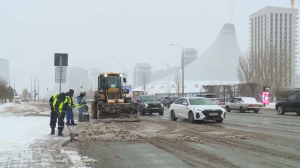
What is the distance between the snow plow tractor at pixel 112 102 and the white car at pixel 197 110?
8.20 feet

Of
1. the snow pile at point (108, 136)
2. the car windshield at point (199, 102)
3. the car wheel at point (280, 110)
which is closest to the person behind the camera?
the snow pile at point (108, 136)

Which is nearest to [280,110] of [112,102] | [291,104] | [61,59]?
[291,104]

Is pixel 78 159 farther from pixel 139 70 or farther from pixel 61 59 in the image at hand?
pixel 139 70

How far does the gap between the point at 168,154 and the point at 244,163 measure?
6.12ft

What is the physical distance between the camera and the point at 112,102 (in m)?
19.0

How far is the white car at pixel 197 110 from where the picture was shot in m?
15.6

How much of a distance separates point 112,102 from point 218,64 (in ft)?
344

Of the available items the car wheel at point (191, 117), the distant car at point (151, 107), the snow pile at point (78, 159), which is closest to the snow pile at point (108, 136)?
the snow pile at point (78, 159)

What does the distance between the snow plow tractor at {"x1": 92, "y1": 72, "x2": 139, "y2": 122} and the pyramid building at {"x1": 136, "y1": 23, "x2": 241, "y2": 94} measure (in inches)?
3351

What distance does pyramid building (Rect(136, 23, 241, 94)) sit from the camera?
376 ft

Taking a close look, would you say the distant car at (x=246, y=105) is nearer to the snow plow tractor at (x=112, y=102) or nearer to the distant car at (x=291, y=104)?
the distant car at (x=291, y=104)

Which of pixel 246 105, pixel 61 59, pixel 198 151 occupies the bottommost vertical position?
pixel 198 151

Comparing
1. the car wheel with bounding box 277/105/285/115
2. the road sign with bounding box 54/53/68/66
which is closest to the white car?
the road sign with bounding box 54/53/68/66

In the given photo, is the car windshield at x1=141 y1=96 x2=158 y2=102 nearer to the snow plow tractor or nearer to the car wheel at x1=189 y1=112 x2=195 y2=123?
the snow plow tractor
